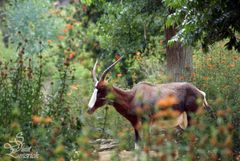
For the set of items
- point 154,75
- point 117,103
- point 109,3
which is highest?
point 109,3

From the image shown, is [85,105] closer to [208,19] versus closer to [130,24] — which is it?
[208,19]

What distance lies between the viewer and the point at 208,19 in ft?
27.5

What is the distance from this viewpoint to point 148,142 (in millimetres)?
4711

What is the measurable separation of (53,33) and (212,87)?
16271mm

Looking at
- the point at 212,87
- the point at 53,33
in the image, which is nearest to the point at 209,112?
the point at 212,87

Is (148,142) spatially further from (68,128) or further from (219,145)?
(68,128)

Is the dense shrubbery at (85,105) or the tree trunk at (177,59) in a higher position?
the tree trunk at (177,59)
